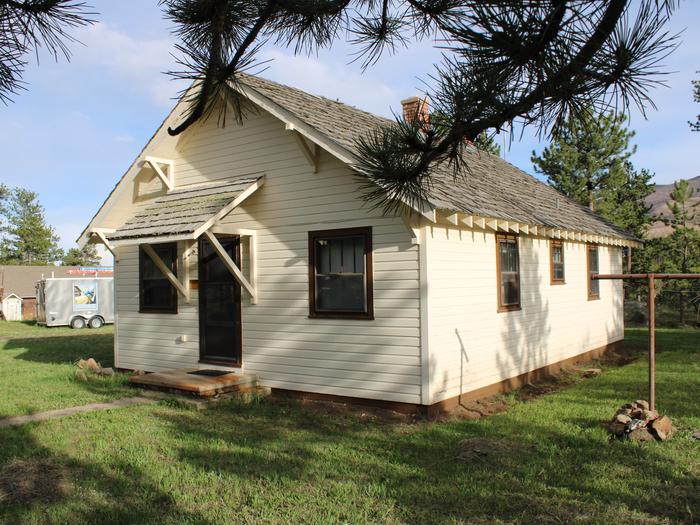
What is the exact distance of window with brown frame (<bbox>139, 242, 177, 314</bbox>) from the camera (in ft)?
38.9

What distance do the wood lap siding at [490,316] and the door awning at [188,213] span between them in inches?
135

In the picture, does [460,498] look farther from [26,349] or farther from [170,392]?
[26,349]

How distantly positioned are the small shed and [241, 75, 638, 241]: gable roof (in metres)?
36.5

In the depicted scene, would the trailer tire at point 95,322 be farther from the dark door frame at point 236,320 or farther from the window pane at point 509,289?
the window pane at point 509,289

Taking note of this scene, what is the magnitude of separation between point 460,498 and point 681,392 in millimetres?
6435

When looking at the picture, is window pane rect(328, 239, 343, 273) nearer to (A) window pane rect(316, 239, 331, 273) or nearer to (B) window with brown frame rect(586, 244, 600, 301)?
(A) window pane rect(316, 239, 331, 273)

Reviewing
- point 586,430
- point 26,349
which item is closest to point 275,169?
point 586,430

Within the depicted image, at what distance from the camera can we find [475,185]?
1120cm

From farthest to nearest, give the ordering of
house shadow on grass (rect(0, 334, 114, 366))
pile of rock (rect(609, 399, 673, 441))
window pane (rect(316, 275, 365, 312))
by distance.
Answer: house shadow on grass (rect(0, 334, 114, 366)) → window pane (rect(316, 275, 365, 312)) → pile of rock (rect(609, 399, 673, 441))

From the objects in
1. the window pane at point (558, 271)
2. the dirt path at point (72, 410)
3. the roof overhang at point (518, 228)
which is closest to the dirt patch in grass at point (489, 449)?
the roof overhang at point (518, 228)

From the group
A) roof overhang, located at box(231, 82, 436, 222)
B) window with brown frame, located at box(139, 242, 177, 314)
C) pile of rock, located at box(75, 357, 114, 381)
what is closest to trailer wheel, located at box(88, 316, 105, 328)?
pile of rock, located at box(75, 357, 114, 381)

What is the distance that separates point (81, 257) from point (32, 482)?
78.3 metres

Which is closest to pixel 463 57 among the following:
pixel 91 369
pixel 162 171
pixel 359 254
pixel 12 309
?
pixel 359 254

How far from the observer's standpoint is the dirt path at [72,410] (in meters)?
8.29
